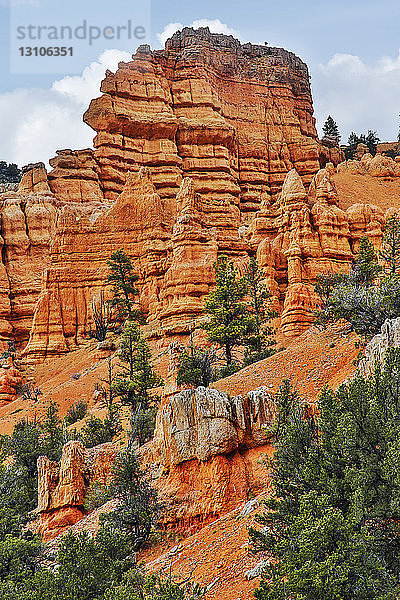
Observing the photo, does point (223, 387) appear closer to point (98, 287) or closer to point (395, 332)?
point (395, 332)

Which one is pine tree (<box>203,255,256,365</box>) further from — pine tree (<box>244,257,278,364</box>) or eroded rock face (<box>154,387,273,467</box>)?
eroded rock face (<box>154,387,273,467</box>)

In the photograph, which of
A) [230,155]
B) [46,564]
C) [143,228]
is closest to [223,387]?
[46,564]

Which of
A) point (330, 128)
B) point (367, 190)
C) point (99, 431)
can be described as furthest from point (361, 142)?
point (99, 431)

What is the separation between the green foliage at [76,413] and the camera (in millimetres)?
39528

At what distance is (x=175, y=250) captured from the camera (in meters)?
50.6

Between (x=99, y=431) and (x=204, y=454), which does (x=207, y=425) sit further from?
(x=99, y=431)

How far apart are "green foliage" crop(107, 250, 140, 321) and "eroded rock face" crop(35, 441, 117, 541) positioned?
28079 mm

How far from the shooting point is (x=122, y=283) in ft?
173

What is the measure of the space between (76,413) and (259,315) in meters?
14.1

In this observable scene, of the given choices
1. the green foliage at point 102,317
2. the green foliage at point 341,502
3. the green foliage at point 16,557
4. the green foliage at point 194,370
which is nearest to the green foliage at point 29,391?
the green foliage at point 102,317

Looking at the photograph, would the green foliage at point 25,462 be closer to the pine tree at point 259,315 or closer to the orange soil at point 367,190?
the pine tree at point 259,315

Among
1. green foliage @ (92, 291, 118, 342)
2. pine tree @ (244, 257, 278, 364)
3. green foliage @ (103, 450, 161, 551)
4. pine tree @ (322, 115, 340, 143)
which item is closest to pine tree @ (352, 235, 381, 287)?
pine tree @ (244, 257, 278, 364)

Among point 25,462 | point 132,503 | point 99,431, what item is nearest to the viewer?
point 132,503

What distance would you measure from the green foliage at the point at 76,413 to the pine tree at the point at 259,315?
12.8 meters
